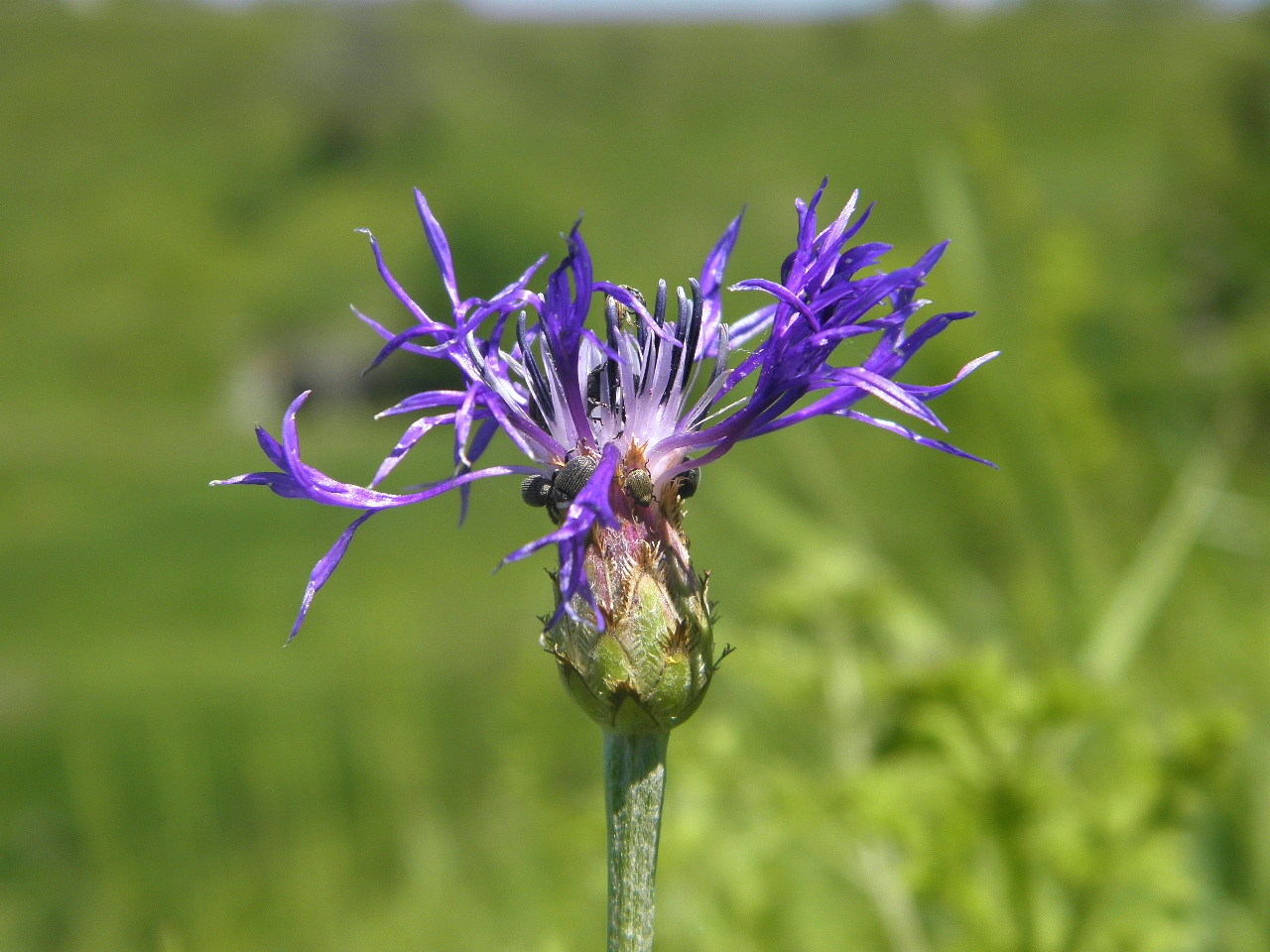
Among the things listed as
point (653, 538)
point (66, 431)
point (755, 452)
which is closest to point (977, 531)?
point (653, 538)

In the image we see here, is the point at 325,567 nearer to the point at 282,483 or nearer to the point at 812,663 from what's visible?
the point at 282,483

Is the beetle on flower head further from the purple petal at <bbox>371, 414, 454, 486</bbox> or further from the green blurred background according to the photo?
the green blurred background

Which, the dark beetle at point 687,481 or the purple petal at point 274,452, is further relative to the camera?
the dark beetle at point 687,481

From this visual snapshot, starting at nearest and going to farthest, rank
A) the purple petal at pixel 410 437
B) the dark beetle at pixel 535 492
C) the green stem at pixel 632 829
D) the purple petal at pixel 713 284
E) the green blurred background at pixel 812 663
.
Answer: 1. the green stem at pixel 632 829
2. the purple petal at pixel 410 437
3. the dark beetle at pixel 535 492
4. the purple petal at pixel 713 284
5. the green blurred background at pixel 812 663

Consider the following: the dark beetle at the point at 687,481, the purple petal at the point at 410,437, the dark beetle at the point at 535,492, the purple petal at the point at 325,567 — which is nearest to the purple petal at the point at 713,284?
the dark beetle at the point at 687,481

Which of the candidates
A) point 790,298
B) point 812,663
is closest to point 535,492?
point 790,298

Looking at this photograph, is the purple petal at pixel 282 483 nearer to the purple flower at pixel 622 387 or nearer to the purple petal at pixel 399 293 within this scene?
the purple flower at pixel 622 387

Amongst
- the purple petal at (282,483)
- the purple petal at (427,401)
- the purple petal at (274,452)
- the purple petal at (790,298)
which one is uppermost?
the purple petal at (790,298)

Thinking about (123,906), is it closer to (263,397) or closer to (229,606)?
(229,606)
